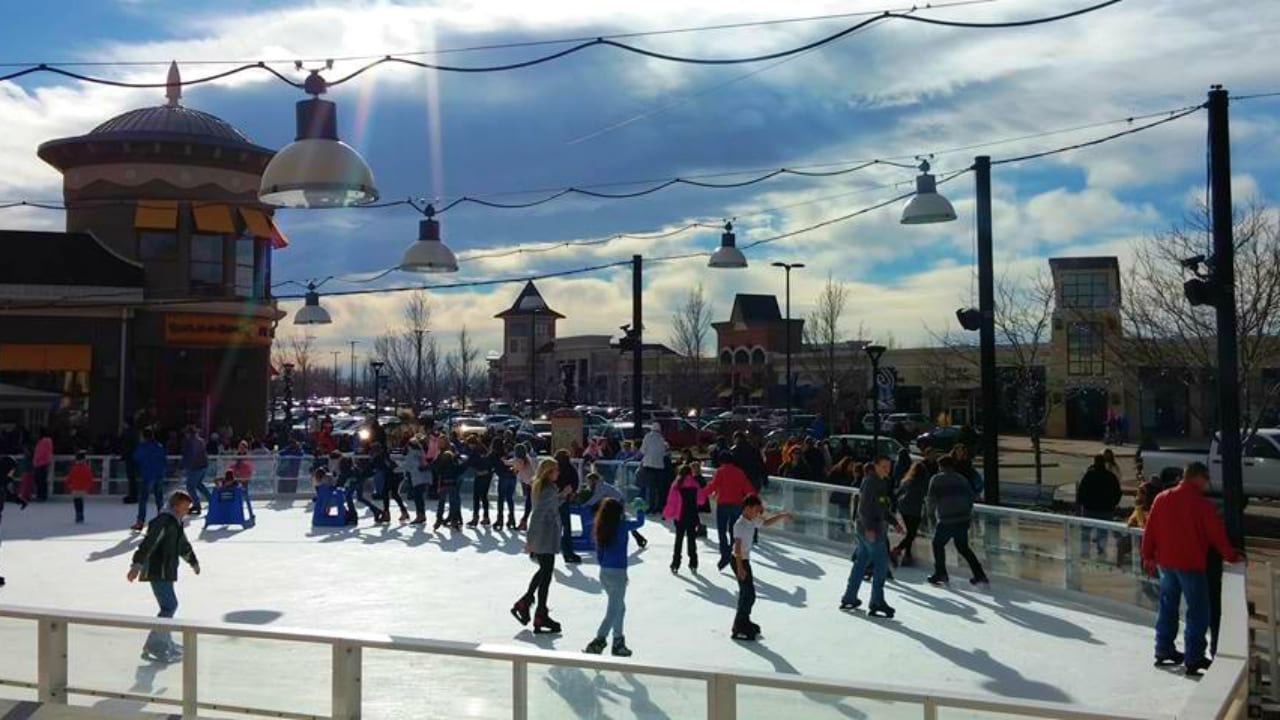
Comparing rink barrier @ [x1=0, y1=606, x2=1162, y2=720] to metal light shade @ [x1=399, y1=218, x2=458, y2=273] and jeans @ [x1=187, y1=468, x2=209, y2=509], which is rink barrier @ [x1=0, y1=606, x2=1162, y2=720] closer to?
metal light shade @ [x1=399, y1=218, x2=458, y2=273]

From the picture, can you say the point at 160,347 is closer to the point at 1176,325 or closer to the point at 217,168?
the point at 217,168

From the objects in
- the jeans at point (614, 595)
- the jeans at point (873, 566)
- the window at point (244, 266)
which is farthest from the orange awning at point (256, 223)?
the jeans at point (614, 595)

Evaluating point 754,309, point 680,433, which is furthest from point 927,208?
point 754,309

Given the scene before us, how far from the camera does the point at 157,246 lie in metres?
33.8

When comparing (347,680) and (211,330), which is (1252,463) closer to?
(347,680)

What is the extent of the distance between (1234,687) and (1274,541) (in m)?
15.4

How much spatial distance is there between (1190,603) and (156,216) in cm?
3136

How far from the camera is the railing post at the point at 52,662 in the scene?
6836mm

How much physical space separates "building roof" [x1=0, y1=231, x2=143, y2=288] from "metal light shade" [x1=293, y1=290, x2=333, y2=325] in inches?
378

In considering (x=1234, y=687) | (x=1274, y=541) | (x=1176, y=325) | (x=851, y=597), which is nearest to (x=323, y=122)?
(x=1234, y=687)

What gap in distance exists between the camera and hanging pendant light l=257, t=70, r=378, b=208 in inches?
286

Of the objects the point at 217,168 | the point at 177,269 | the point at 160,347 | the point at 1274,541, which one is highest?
the point at 217,168

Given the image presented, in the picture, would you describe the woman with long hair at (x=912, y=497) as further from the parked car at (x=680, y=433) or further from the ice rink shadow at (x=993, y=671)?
the parked car at (x=680, y=433)

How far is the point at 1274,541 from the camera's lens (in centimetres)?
1853
